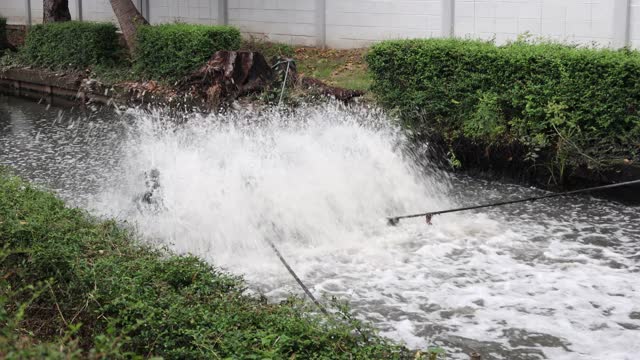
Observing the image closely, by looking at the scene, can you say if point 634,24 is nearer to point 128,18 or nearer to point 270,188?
point 270,188

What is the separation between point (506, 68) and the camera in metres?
10.7

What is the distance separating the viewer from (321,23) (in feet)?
59.3

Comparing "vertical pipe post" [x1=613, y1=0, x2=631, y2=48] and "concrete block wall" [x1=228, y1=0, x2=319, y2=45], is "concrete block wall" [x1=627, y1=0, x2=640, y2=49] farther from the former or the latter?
"concrete block wall" [x1=228, y1=0, x2=319, y2=45]

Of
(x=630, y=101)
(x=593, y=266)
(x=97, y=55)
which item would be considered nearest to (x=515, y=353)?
(x=593, y=266)

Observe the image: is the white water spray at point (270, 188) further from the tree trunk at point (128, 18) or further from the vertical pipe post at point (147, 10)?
the vertical pipe post at point (147, 10)

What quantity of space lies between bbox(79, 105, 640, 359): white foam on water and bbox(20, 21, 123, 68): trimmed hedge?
8596mm

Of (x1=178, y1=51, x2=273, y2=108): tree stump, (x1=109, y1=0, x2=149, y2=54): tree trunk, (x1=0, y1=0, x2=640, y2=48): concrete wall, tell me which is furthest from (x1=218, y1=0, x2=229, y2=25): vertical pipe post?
(x1=178, y1=51, x2=273, y2=108): tree stump

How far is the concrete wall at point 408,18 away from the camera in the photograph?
1298 centimetres

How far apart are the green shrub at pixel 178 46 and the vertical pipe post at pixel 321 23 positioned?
179 centimetres

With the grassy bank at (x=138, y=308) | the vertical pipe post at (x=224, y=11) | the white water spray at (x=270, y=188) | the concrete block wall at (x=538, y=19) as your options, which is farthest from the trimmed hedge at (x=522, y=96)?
the vertical pipe post at (x=224, y=11)

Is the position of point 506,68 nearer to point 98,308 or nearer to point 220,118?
point 220,118

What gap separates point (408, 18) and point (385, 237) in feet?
28.2

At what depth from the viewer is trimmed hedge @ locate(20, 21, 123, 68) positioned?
64.1ft

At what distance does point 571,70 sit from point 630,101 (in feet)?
2.82
